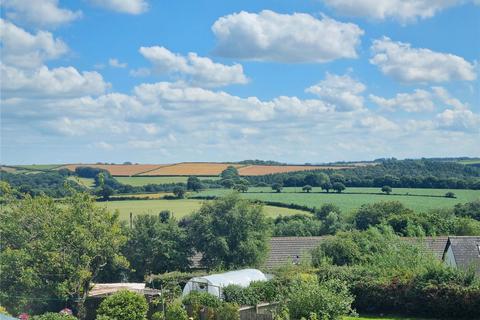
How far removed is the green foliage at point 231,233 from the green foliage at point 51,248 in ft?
28.5

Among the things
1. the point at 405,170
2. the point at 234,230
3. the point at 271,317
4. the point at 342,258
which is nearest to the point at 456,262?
the point at 342,258

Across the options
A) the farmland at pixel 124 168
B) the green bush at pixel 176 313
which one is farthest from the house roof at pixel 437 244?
the farmland at pixel 124 168

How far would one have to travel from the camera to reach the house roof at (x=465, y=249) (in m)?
31.4

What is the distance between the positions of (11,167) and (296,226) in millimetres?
28373

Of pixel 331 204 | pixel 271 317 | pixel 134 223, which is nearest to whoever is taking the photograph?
pixel 271 317

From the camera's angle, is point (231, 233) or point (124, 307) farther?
point (231, 233)

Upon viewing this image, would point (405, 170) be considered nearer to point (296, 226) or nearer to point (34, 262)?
point (296, 226)

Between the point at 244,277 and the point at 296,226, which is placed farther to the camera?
the point at 296,226

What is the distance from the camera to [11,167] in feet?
186

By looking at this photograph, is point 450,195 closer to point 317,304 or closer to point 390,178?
point 390,178

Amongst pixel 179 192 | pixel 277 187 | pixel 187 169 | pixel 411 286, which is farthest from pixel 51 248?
pixel 187 169

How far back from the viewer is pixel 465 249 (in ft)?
105

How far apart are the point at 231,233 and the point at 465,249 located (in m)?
13.2

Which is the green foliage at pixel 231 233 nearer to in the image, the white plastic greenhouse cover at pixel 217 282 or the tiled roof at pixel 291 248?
the tiled roof at pixel 291 248
